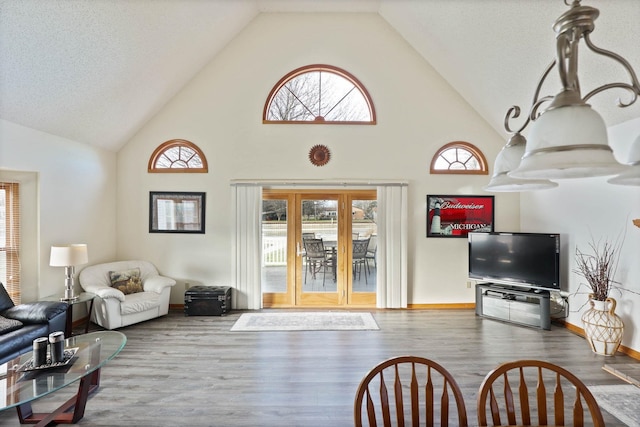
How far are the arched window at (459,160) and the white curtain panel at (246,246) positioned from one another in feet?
10.3

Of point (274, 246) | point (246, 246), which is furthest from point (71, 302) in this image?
point (274, 246)

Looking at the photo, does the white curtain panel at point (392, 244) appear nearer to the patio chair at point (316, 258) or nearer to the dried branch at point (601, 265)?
the patio chair at point (316, 258)

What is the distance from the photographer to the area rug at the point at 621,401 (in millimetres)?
2400

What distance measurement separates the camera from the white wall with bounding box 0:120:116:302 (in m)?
3.65

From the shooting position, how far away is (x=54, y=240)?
4051 mm

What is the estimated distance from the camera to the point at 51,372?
86.2 inches

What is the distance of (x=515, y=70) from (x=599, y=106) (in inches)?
40.5

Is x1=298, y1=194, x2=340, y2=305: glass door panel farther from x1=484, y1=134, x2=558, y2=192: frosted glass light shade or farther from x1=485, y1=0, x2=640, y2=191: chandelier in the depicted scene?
x1=485, y1=0, x2=640, y2=191: chandelier

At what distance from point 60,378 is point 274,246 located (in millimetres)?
3313

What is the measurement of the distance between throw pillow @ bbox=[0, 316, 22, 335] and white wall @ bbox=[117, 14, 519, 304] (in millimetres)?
2122

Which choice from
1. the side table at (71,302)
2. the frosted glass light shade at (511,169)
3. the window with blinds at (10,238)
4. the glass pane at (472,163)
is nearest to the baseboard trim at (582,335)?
the glass pane at (472,163)

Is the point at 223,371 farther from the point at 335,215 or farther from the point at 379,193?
the point at 379,193

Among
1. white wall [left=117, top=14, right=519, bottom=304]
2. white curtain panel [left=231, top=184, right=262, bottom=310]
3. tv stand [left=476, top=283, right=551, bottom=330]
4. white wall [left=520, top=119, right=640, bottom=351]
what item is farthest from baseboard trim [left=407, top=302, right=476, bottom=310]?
white curtain panel [left=231, top=184, right=262, bottom=310]

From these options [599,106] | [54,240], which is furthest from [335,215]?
[54,240]
